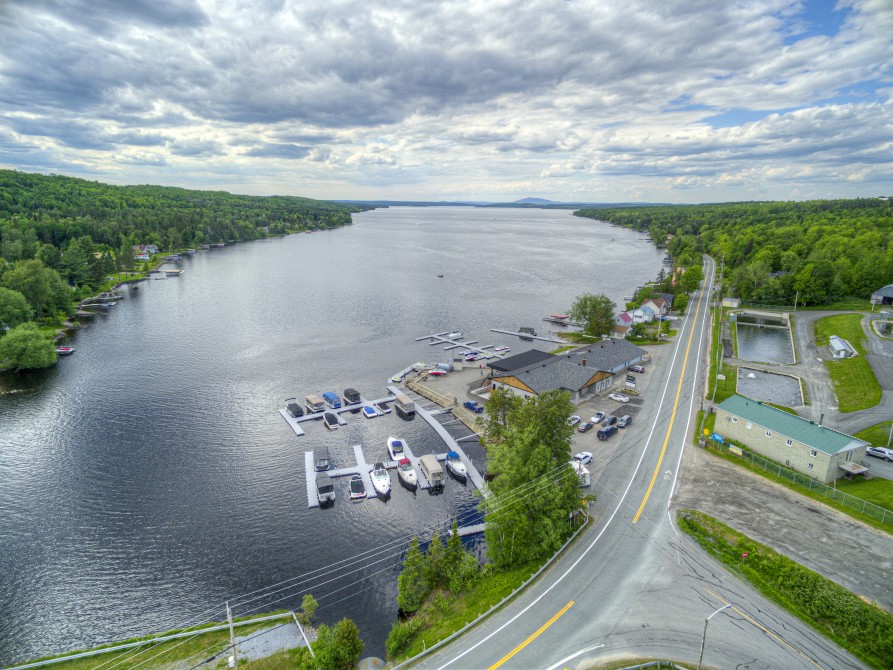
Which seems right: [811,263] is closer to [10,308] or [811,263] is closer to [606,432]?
[606,432]

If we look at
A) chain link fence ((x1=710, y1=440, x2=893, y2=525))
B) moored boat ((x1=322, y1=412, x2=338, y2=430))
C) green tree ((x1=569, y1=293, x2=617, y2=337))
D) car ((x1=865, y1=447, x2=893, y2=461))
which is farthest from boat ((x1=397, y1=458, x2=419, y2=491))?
green tree ((x1=569, y1=293, x2=617, y2=337))

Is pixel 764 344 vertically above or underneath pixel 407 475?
above

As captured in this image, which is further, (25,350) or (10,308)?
(10,308)

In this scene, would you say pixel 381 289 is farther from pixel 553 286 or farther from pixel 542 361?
pixel 542 361

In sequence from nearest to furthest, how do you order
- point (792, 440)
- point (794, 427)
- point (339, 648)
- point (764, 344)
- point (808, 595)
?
point (339, 648) < point (808, 595) < point (792, 440) < point (794, 427) < point (764, 344)

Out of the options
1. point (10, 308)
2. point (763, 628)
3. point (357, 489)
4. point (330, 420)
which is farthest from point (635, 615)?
point (10, 308)

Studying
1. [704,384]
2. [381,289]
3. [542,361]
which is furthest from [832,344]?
[381,289]

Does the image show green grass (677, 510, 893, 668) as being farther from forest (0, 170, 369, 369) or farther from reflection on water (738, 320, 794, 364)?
forest (0, 170, 369, 369)
